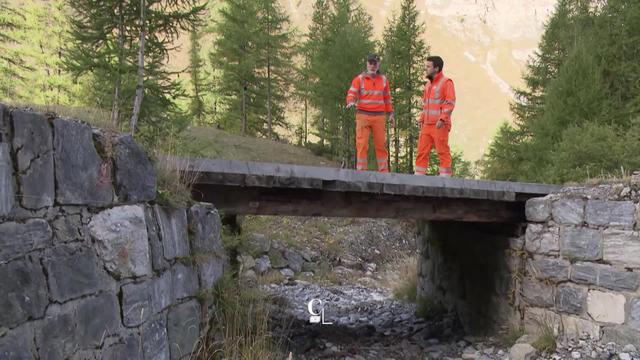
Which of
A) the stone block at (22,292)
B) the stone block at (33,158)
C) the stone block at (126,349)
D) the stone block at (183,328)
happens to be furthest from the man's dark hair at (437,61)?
the stone block at (22,292)

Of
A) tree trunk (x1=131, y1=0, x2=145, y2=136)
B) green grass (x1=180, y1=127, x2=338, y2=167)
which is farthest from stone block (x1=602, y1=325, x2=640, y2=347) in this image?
green grass (x1=180, y1=127, x2=338, y2=167)

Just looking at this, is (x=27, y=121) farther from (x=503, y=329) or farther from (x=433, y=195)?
(x=503, y=329)

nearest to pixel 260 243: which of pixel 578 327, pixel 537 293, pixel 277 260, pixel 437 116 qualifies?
pixel 277 260

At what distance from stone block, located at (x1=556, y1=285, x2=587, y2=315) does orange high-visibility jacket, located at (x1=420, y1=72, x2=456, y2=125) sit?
9.10 ft

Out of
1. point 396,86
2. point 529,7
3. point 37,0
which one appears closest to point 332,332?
point 396,86

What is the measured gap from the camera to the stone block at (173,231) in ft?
11.8

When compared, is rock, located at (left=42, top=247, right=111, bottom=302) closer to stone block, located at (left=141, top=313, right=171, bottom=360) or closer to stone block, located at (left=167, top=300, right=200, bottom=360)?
stone block, located at (left=141, top=313, right=171, bottom=360)

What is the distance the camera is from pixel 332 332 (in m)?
7.63

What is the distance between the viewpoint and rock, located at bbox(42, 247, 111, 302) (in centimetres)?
257

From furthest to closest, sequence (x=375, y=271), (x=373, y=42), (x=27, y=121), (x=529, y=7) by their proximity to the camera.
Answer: (x=529, y=7) < (x=373, y=42) < (x=375, y=271) < (x=27, y=121)

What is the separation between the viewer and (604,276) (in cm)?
595

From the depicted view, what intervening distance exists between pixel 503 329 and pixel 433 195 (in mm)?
2672

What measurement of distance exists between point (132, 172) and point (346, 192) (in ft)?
10.5

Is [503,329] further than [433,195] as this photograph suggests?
Yes
